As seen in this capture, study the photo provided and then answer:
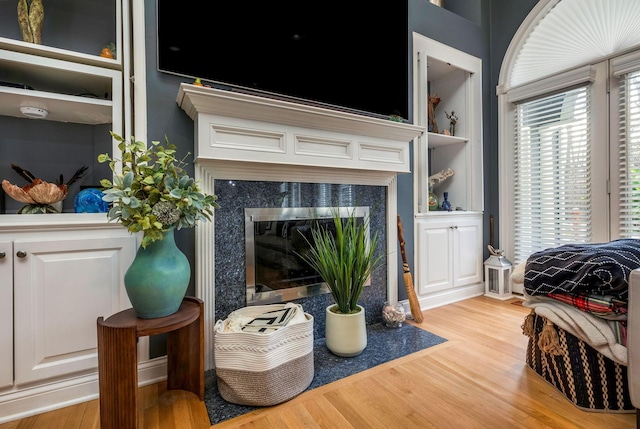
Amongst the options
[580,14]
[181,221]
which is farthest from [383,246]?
[580,14]

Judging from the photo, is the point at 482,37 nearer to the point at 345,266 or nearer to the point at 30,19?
the point at 345,266

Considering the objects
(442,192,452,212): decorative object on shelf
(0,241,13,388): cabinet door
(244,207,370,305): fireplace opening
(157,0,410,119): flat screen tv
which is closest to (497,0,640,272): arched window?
(442,192,452,212): decorative object on shelf

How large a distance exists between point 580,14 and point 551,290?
2497 mm

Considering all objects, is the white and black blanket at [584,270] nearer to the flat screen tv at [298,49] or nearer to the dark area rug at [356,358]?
the dark area rug at [356,358]

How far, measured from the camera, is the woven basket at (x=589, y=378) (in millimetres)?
1341

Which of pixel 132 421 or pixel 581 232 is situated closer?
pixel 132 421

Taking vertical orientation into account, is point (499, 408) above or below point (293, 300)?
below

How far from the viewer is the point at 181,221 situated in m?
1.35

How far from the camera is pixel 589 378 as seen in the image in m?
1.37

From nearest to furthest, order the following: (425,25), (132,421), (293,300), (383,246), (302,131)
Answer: (132,421), (302,131), (293,300), (383,246), (425,25)

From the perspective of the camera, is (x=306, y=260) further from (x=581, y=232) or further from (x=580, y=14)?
(x=580, y=14)

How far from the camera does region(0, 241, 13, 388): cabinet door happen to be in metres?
1.34

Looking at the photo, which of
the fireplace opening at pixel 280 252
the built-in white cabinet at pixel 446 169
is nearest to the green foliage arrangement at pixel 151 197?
the fireplace opening at pixel 280 252

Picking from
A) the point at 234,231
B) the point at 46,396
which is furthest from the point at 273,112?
the point at 46,396
